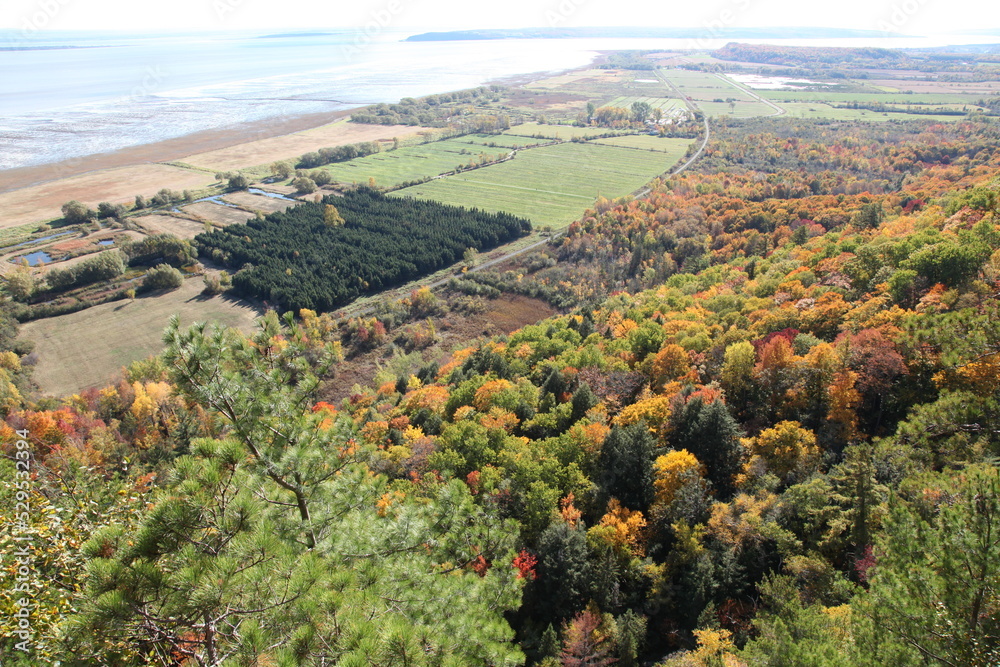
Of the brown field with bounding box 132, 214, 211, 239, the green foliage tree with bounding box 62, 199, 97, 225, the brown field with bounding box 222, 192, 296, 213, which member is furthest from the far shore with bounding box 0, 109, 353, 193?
the brown field with bounding box 222, 192, 296, 213

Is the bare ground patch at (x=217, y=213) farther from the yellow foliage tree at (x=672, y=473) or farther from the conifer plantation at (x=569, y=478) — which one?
the yellow foliage tree at (x=672, y=473)

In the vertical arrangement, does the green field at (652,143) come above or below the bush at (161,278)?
above

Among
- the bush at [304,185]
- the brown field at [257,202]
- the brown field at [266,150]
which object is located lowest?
the brown field at [257,202]

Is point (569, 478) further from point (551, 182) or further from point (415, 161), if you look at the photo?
point (415, 161)

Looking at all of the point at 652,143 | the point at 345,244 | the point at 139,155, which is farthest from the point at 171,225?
the point at 652,143

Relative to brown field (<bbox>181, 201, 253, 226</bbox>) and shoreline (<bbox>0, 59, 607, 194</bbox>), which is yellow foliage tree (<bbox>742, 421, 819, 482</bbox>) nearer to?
brown field (<bbox>181, 201, 253, 226</bbox>)

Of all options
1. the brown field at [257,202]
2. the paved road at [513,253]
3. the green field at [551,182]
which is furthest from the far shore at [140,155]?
the paved road at [513,253]
